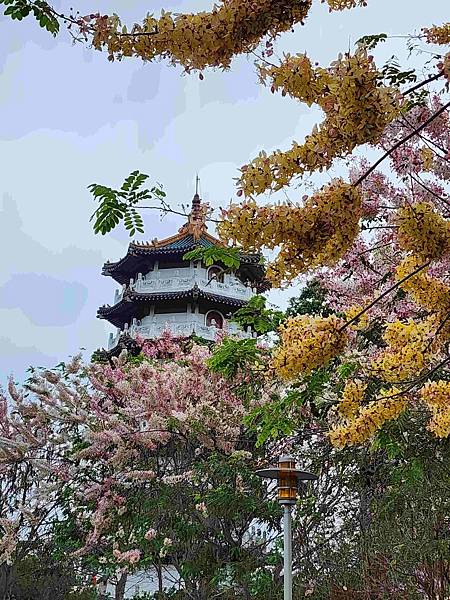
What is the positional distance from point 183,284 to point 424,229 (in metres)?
18.7

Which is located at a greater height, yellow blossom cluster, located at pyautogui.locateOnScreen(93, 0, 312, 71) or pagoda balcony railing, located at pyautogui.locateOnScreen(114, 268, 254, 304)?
pagoda balcony railing, located at pyautogui.locateOnScreen(114, 268, 254, 304)

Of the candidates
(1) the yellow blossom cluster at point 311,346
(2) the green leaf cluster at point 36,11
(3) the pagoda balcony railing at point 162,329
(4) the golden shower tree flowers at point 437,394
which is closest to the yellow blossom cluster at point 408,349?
(4) the golden shower tree flowers at point 437,394

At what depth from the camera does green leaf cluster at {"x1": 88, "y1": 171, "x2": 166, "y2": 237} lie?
295 centimetres

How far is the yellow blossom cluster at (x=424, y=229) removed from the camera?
2389 mm

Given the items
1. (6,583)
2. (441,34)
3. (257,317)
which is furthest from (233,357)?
(6,583)

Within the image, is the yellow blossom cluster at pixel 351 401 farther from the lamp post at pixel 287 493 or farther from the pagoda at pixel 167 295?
the pagoda at pixel 167 295

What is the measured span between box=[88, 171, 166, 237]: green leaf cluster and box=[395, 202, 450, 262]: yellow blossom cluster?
0.93 metres

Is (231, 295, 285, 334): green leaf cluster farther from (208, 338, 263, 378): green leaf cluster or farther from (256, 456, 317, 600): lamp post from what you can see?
(256, 456, 317, 600): lamp post

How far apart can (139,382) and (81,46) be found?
8.02m

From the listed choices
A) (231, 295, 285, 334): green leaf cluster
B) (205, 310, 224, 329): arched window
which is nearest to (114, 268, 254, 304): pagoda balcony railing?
(205, 310, 224, 329): arched window

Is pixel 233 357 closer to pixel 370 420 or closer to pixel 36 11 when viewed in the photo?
pixel 370 420

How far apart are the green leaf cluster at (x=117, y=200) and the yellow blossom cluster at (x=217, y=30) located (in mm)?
750

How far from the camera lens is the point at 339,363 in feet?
19.3

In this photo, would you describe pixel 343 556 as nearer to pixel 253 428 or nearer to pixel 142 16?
pixel 253 428
